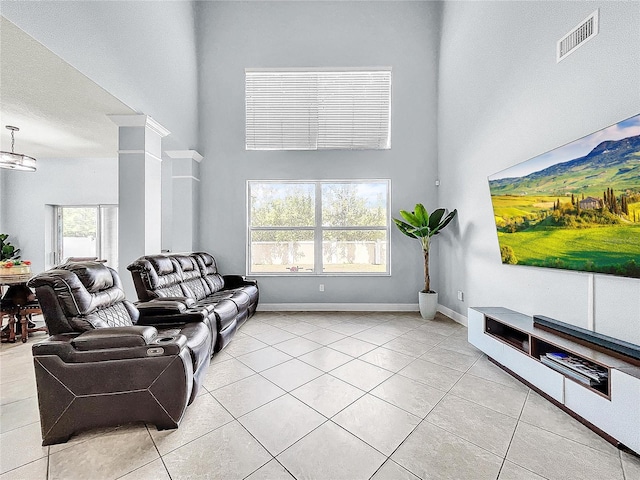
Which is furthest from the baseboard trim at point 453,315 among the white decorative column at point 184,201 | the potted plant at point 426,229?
the white decorative column at point 184,201

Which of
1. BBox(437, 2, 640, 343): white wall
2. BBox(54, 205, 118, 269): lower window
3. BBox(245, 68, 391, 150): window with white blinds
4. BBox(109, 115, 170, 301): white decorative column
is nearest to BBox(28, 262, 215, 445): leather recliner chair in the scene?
BBox(109, 115, 170, 301): white decorative column

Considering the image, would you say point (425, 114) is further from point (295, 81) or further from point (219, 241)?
point (219, 241)

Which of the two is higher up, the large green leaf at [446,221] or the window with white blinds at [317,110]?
the window with white blinds at [317,110]

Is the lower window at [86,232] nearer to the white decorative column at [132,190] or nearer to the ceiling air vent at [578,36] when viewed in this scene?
the white decorative column at [132,190]

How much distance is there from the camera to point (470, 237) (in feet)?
12.0

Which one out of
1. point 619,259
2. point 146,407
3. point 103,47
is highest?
point 103,47

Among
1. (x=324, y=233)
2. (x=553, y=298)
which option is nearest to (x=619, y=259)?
(x=553, y=298)

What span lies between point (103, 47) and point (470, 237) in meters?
4.71

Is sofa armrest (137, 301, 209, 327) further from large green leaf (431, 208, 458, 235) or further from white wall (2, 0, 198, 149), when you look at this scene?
large green leaf (431, 208, 458, 235)

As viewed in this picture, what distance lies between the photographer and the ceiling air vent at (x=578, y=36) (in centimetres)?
200

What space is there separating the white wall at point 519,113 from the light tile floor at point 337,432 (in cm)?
87

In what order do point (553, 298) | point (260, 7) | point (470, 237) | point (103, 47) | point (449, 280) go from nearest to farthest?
point (553, 298), point (103, 47), point (470, 237), point (449, 280), point (260, 7)

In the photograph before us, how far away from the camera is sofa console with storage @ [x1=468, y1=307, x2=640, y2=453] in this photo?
58.4 inches

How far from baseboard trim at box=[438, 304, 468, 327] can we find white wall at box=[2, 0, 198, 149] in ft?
16.5
